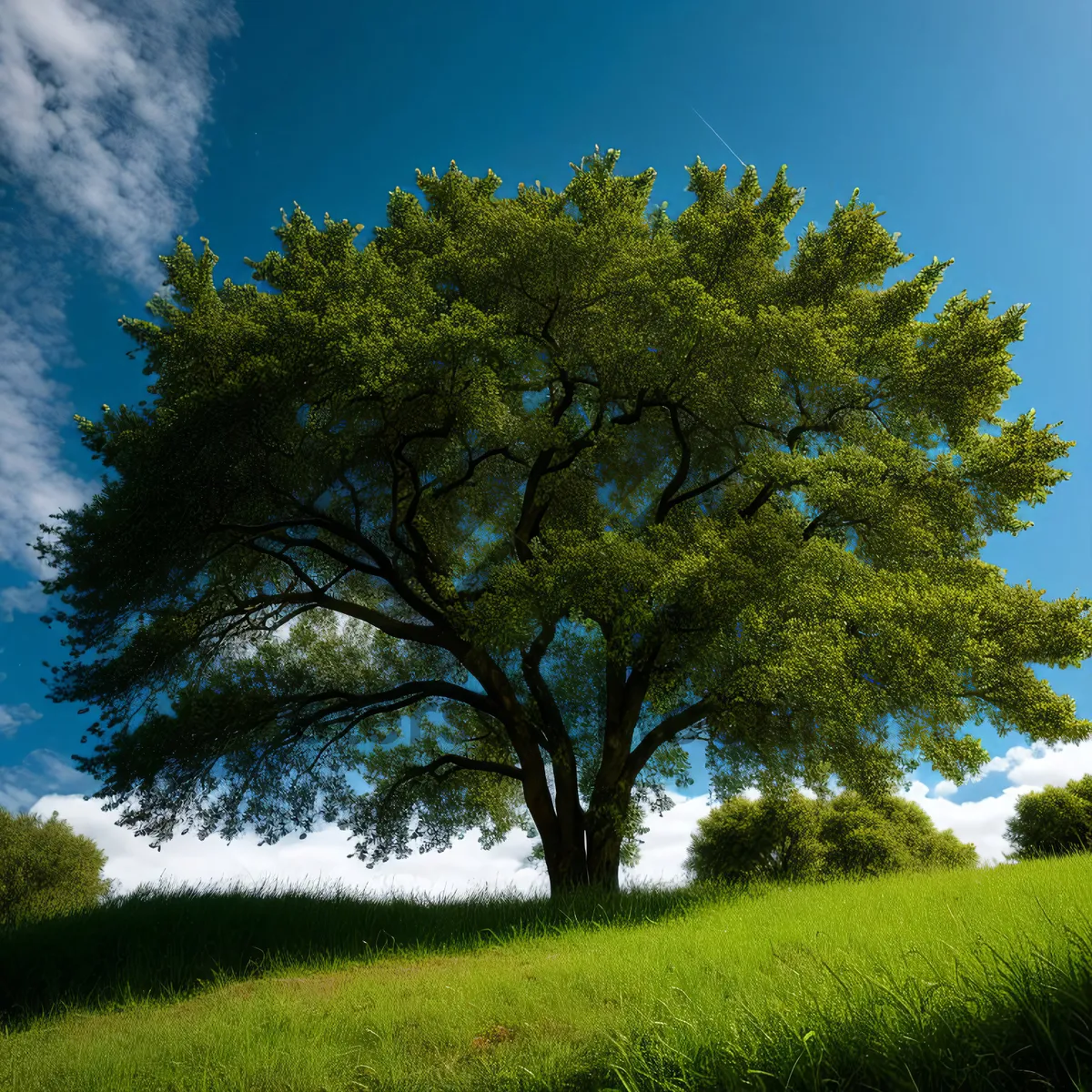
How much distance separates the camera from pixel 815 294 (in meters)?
17.7

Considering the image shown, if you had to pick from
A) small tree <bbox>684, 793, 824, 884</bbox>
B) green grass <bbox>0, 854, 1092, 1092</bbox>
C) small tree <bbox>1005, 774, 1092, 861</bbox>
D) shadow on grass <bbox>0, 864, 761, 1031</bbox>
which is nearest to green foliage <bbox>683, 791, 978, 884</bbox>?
small tree <bbox>684, 793, 824, 884</bbox>

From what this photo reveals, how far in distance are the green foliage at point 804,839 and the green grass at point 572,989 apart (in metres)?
22.2

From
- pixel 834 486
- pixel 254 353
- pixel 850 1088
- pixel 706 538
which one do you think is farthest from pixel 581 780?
pixel 850 1088

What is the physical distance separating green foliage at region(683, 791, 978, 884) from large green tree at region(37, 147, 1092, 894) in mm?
19720

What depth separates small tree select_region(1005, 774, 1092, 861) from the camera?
26828 millimetres

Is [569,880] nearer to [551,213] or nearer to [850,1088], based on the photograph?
[850,1088]

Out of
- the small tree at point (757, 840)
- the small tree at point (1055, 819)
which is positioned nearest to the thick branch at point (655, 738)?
the small tree at point (1055, 819)

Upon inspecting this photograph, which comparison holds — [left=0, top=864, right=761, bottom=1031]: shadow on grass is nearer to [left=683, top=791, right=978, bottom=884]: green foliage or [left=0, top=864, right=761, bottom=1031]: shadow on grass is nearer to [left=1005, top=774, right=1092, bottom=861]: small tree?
[left=1005, top=774, right=1092, bottom=861]: small tree

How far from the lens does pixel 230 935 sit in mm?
13102

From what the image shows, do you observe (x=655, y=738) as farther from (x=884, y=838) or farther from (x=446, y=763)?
(x=884, y=838)

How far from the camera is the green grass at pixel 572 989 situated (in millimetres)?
4148

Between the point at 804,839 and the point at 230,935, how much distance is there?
29.9 m

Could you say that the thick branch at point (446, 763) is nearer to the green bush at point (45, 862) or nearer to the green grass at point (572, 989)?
the green grass at point (572, 989)

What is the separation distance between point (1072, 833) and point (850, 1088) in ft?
96.8
